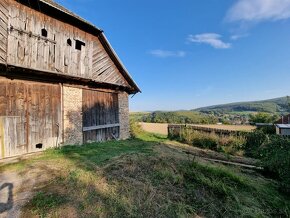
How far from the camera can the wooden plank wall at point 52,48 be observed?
26.1 feet

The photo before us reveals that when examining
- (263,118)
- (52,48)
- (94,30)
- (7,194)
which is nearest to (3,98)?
(52,48)

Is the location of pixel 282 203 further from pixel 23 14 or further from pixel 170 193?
pixel 23 14

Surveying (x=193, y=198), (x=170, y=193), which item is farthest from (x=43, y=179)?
(x=193, y=198)

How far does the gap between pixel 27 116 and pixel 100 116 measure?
4.06m

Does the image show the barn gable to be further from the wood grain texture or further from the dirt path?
the dirt path

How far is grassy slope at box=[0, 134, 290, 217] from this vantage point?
3984mm

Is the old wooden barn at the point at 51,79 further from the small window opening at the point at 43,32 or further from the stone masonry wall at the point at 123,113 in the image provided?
the stone masonry wall at the point at 123,113

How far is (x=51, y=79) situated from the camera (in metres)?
9.30

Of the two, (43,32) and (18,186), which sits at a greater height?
(43,32)

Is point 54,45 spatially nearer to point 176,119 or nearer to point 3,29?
point 3,29

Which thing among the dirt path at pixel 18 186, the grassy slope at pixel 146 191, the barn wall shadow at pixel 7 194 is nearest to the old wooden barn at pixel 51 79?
the grassy slope at pixel 146 191

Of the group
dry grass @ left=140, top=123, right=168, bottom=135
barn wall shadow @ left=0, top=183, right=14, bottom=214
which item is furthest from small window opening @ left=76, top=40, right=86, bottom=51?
dry grass @ left=140, top=123, right=168, bottom=135

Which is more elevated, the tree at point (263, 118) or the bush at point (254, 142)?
the tree at point (263, 118)

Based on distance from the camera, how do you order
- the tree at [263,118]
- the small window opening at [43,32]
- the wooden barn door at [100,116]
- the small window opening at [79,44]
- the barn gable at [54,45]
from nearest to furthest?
1. the barn gable at [54,45]
2. the small window opening at [43,32]
3. the small window opening at [79,44]
4. the wooden barn door at [100,116]
5. the tree at [263,118]
